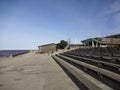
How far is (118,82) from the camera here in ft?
16.2

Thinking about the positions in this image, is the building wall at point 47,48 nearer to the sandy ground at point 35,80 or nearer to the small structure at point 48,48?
the small structure at point 48,48

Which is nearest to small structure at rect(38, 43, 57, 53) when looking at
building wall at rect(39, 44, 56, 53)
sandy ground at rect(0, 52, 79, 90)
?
building wall at rect(39, 44, 56, 53)

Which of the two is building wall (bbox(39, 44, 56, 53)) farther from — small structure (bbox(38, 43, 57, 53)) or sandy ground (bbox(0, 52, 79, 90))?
sandy ground (bbox(0, 52, 79, 90))

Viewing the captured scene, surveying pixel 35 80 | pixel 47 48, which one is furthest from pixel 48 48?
pixel 35 80

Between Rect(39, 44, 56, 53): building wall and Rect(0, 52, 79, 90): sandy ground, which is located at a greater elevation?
Rect(39, 44, 56, 53): building wall

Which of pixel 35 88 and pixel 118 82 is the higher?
pixel 118 82

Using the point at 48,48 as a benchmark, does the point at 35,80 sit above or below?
below

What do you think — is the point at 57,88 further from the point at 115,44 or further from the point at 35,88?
the point at 115,44

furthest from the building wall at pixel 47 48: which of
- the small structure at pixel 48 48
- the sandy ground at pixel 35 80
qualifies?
the sandy ground at pixel 35 80

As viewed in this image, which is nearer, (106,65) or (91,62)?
(106,65)

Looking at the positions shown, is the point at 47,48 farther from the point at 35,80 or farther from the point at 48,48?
the point at 35,80

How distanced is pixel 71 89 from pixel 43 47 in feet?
185

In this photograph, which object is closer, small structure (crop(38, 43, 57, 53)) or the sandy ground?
the sandy ground

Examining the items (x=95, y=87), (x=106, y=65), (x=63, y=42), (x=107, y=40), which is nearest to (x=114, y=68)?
(x=106, y=65)
